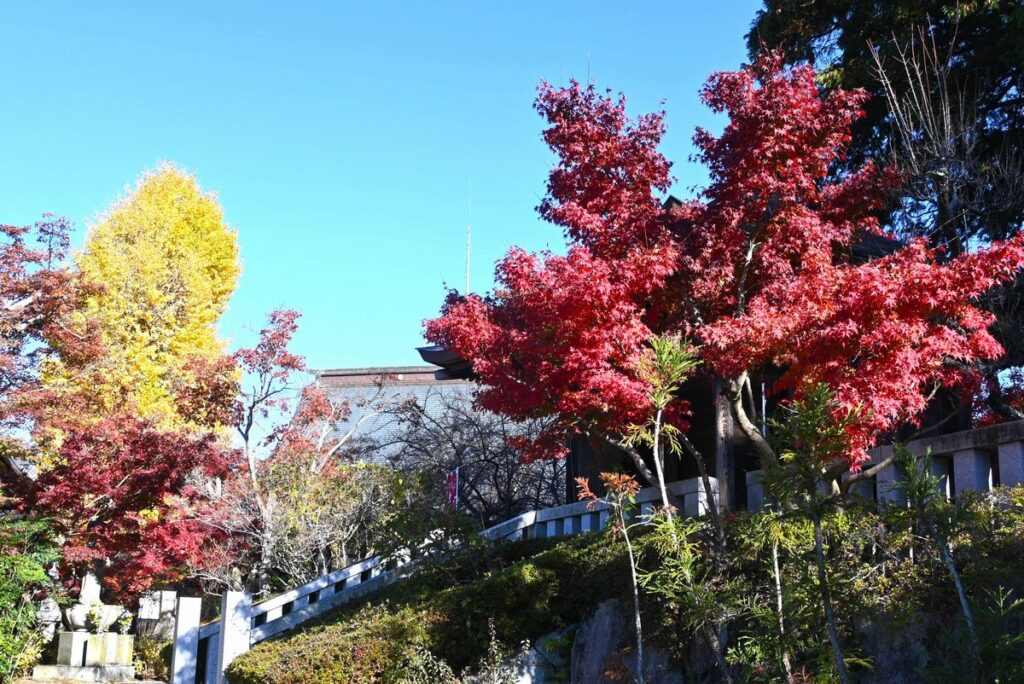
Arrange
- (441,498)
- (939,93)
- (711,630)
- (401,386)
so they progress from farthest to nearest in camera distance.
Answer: (401,386) → (441,498) → (939,93) → (711,630)

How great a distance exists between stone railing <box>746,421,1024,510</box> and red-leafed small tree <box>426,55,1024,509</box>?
14.9 inches

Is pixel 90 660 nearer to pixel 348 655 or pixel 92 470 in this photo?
pixel 92 470

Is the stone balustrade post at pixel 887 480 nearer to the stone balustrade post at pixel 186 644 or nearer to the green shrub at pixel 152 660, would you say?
the stone balustrade post at pixel 186 644

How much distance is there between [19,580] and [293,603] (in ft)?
13.7

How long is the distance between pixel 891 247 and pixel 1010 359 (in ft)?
6.42

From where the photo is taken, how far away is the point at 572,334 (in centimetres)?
981

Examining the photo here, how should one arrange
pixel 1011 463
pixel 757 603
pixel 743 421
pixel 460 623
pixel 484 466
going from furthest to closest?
1. pixel 484 466
2. pixel 460 623
3. pixel 743 421
4. pixel 1011 463
5. pixel 757 603

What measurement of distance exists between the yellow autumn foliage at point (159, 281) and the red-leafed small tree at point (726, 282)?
14.7 metres

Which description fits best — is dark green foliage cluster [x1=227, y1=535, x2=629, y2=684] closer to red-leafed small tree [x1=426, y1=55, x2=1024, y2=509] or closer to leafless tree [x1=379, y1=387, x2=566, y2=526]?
red-leafed small tree [x1=426, y1=55, x2=1024, y2=509]

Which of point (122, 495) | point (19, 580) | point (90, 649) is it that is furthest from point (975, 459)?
point (90, 649)

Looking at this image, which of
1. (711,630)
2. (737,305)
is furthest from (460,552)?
(711,630)

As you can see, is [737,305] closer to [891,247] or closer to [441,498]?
[891,247]

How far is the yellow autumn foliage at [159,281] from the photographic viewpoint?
25.4 m

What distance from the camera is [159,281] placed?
27922mm
